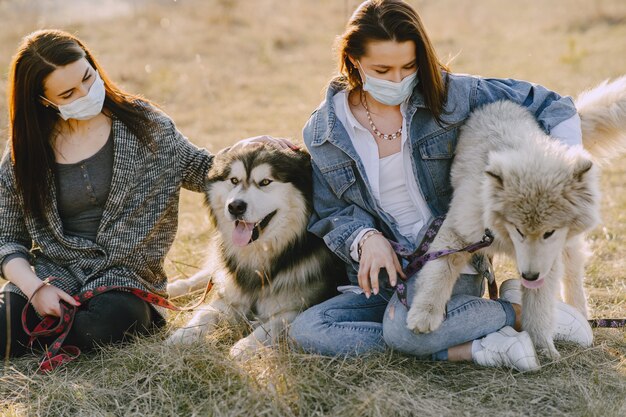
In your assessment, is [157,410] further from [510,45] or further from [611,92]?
[510,45]

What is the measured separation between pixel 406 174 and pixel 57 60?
1.66m

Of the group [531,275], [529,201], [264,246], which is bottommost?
[264,246]

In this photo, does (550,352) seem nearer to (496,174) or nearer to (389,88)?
(496,174)

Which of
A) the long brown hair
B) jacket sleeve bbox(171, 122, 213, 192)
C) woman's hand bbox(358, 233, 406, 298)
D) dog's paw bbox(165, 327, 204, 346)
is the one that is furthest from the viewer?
jacket sleeve bbox(171, 122, 213, 192)

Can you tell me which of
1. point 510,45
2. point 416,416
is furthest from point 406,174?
point 510,45

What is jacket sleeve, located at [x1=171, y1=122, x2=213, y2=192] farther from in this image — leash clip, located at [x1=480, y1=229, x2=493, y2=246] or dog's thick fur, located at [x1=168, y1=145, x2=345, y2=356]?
leash clip, located at [x1=480, y1=229, x2=493, y2=246]

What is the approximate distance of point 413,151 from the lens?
2.85 m

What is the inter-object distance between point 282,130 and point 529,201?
5.06 m

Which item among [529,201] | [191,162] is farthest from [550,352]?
[191,162]

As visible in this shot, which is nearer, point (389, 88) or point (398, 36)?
point (398, 36)

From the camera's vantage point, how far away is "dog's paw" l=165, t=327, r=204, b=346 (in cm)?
297

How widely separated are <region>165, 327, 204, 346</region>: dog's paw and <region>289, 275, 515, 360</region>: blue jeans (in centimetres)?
50

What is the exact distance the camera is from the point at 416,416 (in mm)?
2312

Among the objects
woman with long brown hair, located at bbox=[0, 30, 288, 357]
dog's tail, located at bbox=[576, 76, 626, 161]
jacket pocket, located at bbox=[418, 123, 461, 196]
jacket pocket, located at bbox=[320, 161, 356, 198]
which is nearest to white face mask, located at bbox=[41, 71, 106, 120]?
woman with long brown hair, located at bbox=[0, 30, 288, 357]
